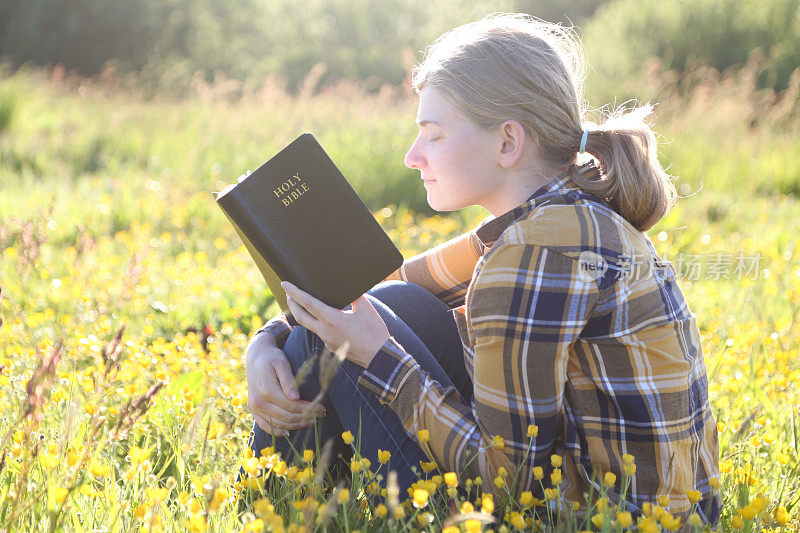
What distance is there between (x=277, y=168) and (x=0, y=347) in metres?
1.72

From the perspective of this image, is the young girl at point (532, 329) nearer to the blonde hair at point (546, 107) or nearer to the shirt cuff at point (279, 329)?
the blonde hair at point (546, 107)

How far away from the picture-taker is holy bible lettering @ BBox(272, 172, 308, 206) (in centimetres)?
162

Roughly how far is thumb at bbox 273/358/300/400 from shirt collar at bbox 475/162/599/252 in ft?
1.90

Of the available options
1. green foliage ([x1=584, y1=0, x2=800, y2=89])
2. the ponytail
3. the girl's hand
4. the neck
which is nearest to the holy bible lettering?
the girl's hand

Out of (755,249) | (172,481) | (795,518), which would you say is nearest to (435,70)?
(172,481)

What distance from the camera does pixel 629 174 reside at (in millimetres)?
1656

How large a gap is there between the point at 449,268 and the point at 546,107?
0.70 metres

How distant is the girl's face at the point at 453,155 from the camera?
5.59ft

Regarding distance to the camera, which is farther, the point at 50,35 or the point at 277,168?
the point at 50,35

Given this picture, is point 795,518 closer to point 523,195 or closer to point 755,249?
point 523,195

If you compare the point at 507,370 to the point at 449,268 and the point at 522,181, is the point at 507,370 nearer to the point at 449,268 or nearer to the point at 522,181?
the point at 522,181

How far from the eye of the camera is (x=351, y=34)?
68.8 feet

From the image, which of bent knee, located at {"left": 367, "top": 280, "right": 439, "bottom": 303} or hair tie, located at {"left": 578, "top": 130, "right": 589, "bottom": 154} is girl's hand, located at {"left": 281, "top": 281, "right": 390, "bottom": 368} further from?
hair tie, located at {"left": 578, "top": 130, "right": 589, "bottom": 154}

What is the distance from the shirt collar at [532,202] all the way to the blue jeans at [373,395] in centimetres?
34
